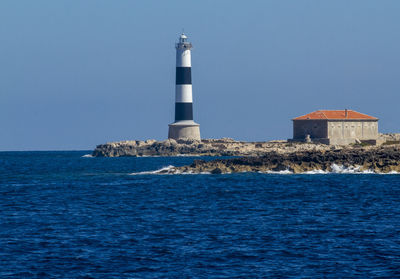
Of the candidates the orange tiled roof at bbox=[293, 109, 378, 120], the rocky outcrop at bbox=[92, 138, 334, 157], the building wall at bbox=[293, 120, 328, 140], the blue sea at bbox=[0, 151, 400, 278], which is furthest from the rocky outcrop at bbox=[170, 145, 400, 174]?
the orange tiled roof at bbox=[293, 109, 378, 120]

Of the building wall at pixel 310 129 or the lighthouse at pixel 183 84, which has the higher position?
the lighthouse at pixel 183 84

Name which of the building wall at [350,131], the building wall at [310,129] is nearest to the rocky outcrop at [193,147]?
the building wall at [310,129]

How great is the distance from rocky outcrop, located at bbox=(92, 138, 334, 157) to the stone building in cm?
269

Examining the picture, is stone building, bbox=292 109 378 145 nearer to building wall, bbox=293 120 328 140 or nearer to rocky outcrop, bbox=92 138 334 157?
building wall, bbox=293 120 328 140

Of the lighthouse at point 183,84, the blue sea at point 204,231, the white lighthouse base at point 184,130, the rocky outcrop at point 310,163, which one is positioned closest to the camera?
the blue sea at point 204,231

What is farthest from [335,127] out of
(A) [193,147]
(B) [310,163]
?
(B) [310,163]

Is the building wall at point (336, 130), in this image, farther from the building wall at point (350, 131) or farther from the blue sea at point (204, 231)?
the blue sea at point (204, 231)

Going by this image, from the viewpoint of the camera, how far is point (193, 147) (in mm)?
95375

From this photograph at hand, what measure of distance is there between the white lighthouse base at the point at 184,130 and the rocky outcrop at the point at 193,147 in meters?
0.94

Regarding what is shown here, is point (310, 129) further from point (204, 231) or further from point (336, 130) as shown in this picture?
point (204, 231)

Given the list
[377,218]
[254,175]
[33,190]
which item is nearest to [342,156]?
[254,175]

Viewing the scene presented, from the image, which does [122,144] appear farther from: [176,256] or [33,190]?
[176,256]

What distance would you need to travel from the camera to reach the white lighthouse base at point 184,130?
300 feet

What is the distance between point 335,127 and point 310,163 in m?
40.2
